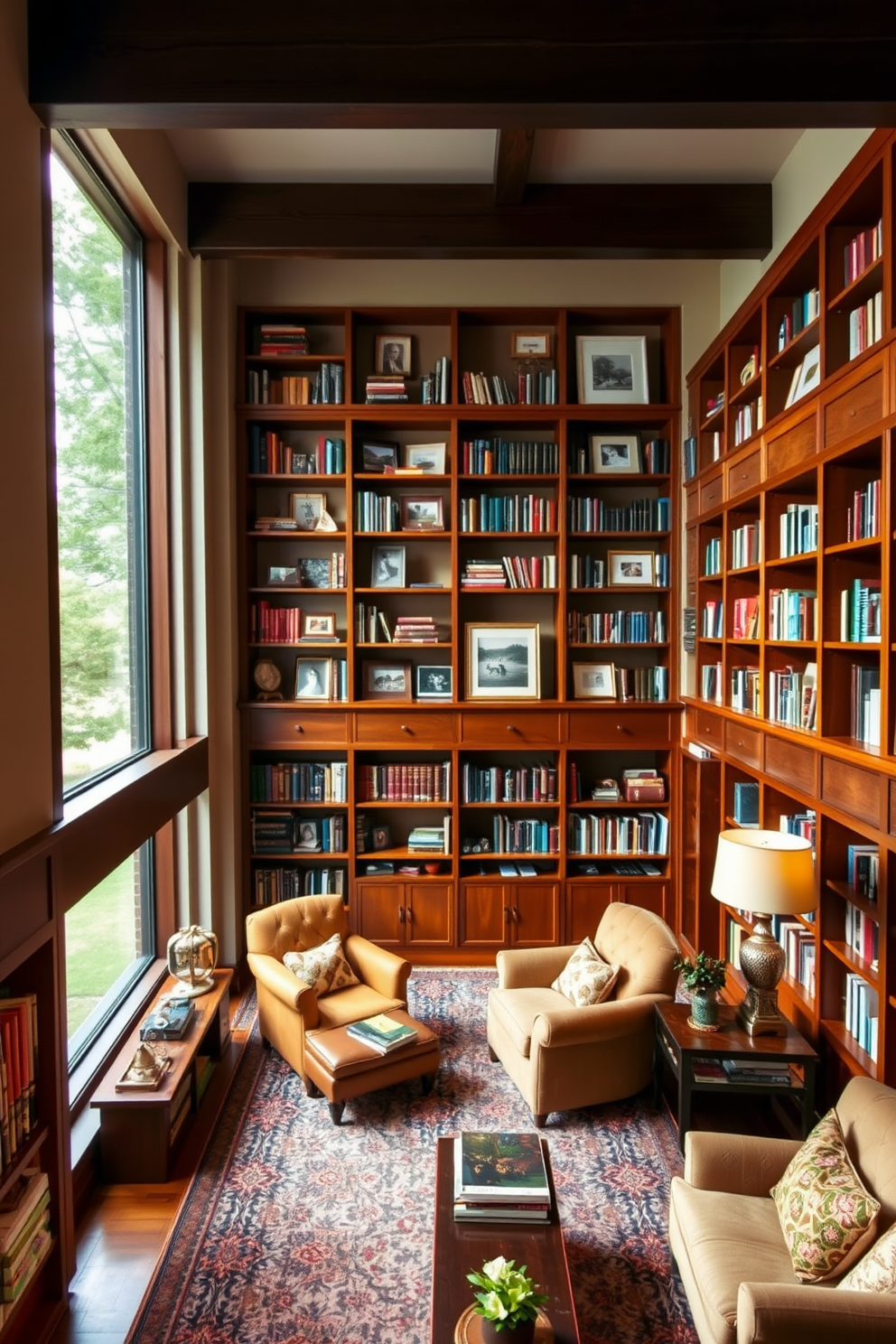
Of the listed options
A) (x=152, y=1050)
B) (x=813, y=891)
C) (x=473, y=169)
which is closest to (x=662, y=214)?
(x=473, y=169)

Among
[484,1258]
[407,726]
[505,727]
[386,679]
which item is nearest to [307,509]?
[386,679]

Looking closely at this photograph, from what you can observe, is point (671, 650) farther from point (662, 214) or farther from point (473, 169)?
point (473, 169)

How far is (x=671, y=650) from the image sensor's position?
199 inches

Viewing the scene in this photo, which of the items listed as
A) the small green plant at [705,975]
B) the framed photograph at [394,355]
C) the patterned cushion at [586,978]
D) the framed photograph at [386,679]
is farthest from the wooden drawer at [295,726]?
the small green plant at [705,975]

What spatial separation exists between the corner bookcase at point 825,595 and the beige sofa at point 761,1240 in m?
0.48

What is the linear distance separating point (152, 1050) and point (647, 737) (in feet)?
10.5

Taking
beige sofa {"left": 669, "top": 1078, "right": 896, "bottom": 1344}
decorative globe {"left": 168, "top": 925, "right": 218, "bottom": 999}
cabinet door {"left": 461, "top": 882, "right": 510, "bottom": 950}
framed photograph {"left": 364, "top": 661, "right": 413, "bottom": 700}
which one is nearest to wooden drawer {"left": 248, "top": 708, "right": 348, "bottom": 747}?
framed photograph {"left": 364, "top": 661, "right": 413, "bottom": 700}

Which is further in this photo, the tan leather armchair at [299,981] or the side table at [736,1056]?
the tan leather armchair at [299,981]

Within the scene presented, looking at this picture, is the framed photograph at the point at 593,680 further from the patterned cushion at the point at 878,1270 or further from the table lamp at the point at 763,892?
the patterned cushion at the point at 878,1270

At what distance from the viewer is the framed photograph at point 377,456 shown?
4.99 m

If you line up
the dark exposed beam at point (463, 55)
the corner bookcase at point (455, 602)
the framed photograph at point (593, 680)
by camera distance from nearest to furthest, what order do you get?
the dark exposed beam at point (463, 55)
the corner bookcase at point (455, 602)
the framed photograph at point (593, 680)

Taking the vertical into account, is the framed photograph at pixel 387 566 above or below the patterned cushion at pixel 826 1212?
above

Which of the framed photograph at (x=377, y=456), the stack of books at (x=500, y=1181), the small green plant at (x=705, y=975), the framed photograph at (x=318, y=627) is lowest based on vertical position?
the stack of books at (x=500, y=1181)

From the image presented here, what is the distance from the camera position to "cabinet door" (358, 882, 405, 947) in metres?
5.01
